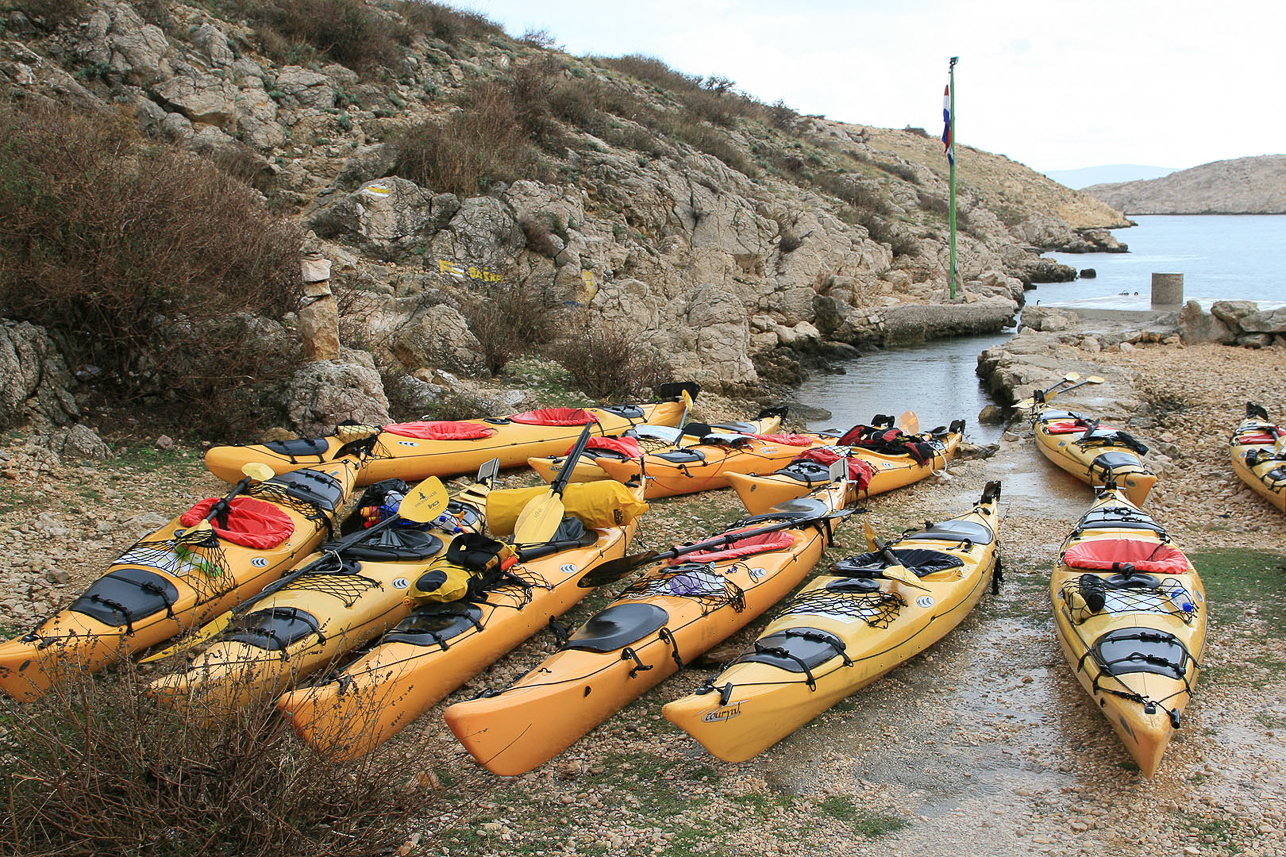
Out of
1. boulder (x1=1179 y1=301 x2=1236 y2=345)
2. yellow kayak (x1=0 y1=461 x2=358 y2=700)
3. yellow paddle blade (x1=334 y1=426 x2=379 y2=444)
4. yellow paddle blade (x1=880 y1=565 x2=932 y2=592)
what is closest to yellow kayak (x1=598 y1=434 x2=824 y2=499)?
yellow paddle blade (x1=334 y1=426 x2=379 y2=444)

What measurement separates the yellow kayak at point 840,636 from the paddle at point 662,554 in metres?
0.52

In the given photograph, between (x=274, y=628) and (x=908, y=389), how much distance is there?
11906 mm

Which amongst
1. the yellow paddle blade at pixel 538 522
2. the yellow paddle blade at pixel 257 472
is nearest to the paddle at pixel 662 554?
the yellow paddle blade at pixel 538 522

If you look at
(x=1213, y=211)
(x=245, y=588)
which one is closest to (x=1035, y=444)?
(x=245, y=588)

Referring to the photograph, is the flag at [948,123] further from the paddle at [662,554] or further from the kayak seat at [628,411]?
the paddle at [662,554]

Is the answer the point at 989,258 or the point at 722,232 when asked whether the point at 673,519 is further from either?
the point at 989,258

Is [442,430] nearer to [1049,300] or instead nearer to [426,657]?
[426,657]

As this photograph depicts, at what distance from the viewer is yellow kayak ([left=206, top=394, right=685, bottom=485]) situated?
658cm

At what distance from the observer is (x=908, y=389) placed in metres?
14.0

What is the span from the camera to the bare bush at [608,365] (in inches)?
416

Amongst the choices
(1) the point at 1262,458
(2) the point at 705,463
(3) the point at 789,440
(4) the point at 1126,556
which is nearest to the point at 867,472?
(3) the point at 789,440

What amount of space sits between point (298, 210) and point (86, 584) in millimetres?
8575

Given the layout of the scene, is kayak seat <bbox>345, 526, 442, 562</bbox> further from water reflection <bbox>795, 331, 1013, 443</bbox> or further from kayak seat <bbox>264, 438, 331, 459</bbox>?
water reflection <bbox>795, 331, 1013, 443</bbox>

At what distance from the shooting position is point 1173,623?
13.6ft
